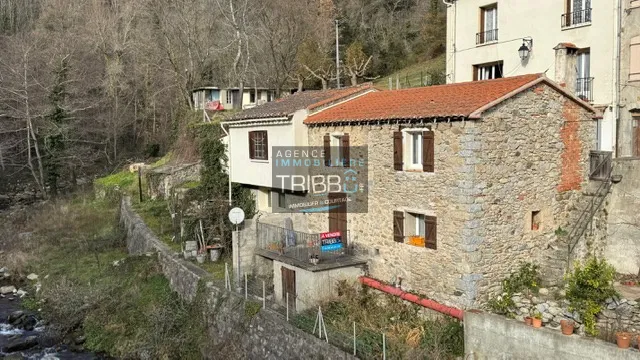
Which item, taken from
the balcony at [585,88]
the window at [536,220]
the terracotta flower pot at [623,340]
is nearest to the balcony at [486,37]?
the balcony at [585,88]

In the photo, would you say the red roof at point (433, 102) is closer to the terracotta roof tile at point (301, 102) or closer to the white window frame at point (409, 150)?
the white window frame at point (409, 150)

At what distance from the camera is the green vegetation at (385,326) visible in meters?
12.5

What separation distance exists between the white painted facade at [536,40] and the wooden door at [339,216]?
7902 millimetres

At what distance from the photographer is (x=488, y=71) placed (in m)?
24.8

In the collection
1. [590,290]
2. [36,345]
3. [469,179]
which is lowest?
[36,345]

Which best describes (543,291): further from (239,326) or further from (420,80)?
(420,80)

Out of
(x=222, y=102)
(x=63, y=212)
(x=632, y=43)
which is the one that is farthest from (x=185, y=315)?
Answer: (x=222, y=102)

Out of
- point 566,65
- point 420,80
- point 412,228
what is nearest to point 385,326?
point 412,228

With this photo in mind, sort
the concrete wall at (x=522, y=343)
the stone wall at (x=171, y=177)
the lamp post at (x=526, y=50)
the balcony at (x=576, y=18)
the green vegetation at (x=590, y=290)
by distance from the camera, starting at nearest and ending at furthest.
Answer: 1. the concrete wall at (x=522, y=343)
2. the green vegetation at (x=590, y=290)
3. the balcony at (x=576, y=18)
4. the lamp post at (x=526, y=50)
5. the stone wall at (x=171, y=177)

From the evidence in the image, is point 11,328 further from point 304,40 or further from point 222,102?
point 304,40

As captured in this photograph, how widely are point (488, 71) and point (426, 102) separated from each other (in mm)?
11072

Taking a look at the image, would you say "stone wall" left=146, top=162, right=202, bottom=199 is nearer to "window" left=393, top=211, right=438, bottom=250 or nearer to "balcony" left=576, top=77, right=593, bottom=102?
"window" left=393, top=211, right=438, bottom=250

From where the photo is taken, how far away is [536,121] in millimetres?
14625

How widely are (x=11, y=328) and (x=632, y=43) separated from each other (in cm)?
2504
